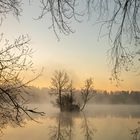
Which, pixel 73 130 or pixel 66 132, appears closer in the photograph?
pixel 66 132

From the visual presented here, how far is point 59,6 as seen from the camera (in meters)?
5.13

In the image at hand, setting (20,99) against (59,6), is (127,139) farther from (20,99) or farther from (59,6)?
(59,6)

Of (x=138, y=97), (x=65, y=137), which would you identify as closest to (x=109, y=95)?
(x=138, y=97)

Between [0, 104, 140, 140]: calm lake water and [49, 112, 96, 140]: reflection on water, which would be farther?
[49, 112, 96, 140]: reflection on water

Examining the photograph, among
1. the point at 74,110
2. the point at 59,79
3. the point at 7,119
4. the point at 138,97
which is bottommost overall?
the point at 7,119

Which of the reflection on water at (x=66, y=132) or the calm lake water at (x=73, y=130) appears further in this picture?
the reflection on water at (x=66, y=132)

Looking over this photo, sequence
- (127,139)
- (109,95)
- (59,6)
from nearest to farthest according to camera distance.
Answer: (59,6) < (127,139) < (109,95)

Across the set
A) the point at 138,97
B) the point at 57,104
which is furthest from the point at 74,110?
the point at 138,97

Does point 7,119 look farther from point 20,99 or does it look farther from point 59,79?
point 59,79

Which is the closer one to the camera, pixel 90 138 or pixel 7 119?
pixel 7 119

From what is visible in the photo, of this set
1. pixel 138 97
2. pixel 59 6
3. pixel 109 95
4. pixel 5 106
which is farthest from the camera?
pixel 109 95

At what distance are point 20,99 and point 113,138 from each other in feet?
52.8

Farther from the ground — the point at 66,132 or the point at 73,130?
the point at 73,130

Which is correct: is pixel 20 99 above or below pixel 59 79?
below
